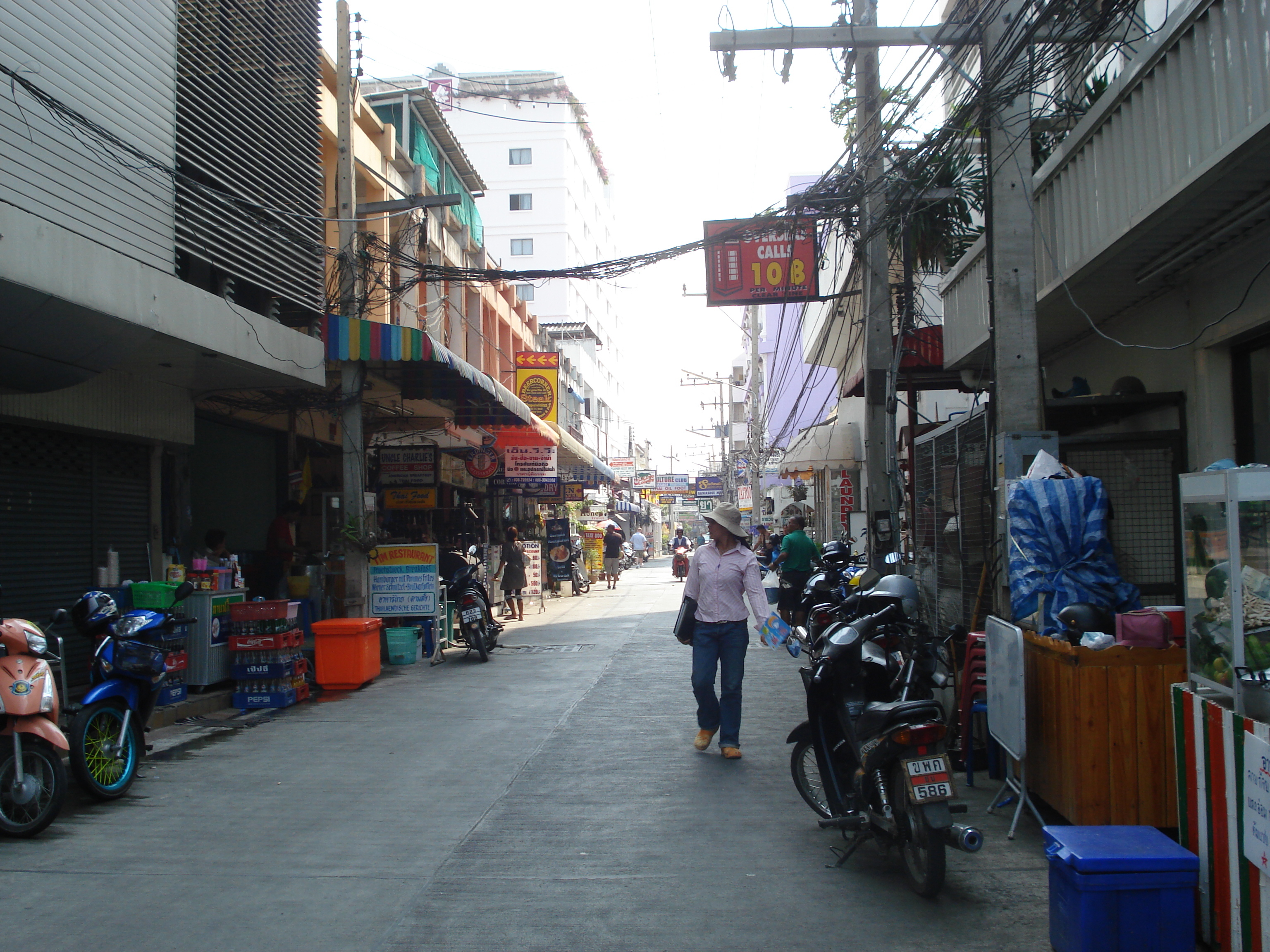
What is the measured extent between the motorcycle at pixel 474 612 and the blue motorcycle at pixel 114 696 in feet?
20.0

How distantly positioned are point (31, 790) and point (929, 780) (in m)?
4.74

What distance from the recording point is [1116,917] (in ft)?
11.5

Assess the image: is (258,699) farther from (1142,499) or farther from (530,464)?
(530,464)

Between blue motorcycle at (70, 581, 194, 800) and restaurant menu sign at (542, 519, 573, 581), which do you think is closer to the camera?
blue motorcycle at (70, 581, 194, 800)

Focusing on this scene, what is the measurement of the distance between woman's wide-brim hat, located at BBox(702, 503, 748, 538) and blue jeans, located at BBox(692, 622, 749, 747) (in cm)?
69

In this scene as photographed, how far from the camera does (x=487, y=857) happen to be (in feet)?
16.7

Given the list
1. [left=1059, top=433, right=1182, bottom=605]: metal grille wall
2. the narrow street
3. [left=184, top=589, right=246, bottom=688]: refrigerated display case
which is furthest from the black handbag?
[left=184, top=589, right=246, bottom=688]: refrigerated display case

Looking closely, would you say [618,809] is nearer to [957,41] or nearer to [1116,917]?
[1116,917]

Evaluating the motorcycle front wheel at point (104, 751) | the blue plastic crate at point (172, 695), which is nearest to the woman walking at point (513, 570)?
the blue plastic crate at point (172, 695)

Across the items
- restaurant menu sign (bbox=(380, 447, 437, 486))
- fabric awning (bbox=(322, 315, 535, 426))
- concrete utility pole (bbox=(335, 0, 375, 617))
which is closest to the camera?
fabric awning (bbox=(322, 315, 535, 426))

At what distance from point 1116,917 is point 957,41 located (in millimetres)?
6134

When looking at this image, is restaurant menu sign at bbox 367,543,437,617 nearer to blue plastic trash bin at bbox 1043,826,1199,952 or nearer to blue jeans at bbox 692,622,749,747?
blue jeans at bbox 692,622,749,747

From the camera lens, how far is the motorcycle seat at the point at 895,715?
178 inches

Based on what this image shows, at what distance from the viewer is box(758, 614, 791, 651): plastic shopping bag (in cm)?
588
